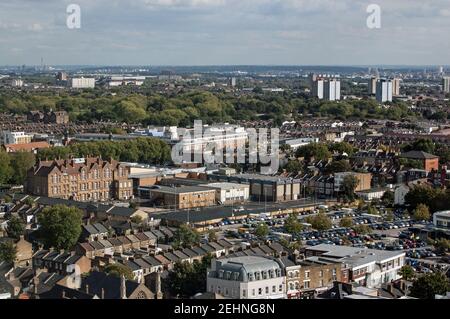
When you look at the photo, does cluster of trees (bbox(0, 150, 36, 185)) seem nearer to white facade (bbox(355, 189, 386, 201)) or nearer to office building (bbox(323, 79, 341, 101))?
white facade (bbox(355, 189, 386, 201))

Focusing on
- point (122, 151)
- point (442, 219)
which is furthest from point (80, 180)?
point (442, 219)

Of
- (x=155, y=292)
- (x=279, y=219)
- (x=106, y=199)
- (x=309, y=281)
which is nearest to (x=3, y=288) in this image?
(x=155, y=292)

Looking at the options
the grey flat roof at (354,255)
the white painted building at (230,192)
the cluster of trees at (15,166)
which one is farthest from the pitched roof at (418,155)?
the grey flat roof at (354,255)

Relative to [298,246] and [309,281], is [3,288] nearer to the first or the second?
[309,281]

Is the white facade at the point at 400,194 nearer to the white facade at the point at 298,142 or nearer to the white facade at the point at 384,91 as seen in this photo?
the white facade at the point at 298,142

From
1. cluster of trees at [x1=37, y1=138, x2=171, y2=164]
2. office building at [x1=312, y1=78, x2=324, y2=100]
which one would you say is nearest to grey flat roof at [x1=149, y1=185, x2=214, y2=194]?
cluster of trees at [x1=37, y1=138, x2=171, y2=164]

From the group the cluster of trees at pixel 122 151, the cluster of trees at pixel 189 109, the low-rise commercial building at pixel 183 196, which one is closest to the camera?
the low-rise commercial building at pixel 183 196
